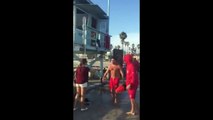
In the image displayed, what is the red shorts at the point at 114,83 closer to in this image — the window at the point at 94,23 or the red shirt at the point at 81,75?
the red shirt at the point at 81,75

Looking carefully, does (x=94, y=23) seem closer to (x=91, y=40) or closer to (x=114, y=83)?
(x=91, y=40)

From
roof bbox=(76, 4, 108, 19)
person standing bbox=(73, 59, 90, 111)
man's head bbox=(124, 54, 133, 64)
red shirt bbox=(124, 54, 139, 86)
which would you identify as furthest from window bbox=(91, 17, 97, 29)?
red shirt bbox=(124, 54, 139, 86)

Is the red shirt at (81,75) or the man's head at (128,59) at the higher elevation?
the man's head at (128,59)

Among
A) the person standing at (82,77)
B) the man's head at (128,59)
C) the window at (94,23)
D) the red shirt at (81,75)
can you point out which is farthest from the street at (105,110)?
the window at (94,23)

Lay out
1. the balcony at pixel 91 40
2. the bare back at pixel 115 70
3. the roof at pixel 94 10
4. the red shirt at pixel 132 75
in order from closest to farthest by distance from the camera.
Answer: the red shirt at pixel 132 75
the bare back at pixel 115 70
the balcony at pixel 91 40
the roof at pixel 94 10

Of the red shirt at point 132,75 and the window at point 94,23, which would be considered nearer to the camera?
the red shirt at point 132,75

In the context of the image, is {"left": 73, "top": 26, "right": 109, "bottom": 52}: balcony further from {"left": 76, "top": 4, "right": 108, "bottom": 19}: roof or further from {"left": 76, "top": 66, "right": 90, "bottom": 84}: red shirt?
Result: {"left": 76, "top": 66, "right": 90, "bottom": 84}: red shirt

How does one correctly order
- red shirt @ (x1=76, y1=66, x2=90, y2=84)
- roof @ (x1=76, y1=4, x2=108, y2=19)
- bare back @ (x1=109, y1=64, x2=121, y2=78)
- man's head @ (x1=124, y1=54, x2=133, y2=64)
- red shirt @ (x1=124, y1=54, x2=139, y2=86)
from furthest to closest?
roof @ (x1=76, y1=4, x2=108, y2=19) < bare back @ (x1=109, y1=64, x2=121, y2=78) < red shirt @ (x1=76, y1=66, x2=90, y2=84) < man's head @ (x1=124, y1=54, x2=133, y2=64) < red shirt @ (x1=124, y1=54, x2=139, y2=86)

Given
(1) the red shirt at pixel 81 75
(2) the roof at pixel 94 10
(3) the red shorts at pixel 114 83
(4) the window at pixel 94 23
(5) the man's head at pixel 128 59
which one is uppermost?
(2) the roof at pixel 94 10

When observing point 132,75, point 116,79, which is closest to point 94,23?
point 116,79

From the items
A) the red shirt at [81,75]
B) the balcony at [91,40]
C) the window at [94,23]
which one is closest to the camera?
the red shirt at [81,75]
